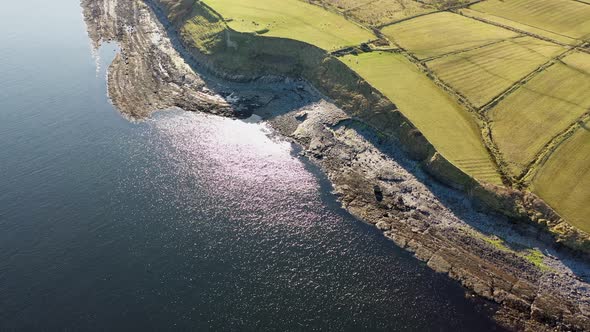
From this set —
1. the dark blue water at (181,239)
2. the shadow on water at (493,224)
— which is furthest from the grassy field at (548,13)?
the dark blue water at (181,239)

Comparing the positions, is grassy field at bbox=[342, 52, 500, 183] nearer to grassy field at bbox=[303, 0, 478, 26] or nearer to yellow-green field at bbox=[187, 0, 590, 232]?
yellow-green field at bbox=[187, 0, 590, 232]

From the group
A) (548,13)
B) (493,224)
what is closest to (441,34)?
(548,13)

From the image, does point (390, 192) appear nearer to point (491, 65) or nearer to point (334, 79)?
point (334, 79)

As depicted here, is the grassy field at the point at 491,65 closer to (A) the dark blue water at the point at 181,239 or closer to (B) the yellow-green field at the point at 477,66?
(B) the yellow-green field at the point at 477,66

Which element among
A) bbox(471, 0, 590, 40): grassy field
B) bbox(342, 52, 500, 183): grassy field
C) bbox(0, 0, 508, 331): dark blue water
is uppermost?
bbox(471, 0, 590, 40): grassy field

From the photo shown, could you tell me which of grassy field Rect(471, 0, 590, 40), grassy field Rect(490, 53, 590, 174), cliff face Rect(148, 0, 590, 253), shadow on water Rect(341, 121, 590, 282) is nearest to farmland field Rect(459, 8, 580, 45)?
grassy field Rect(471, 0, 590, 40)

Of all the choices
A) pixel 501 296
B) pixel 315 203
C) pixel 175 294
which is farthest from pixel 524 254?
pixel 175 294
